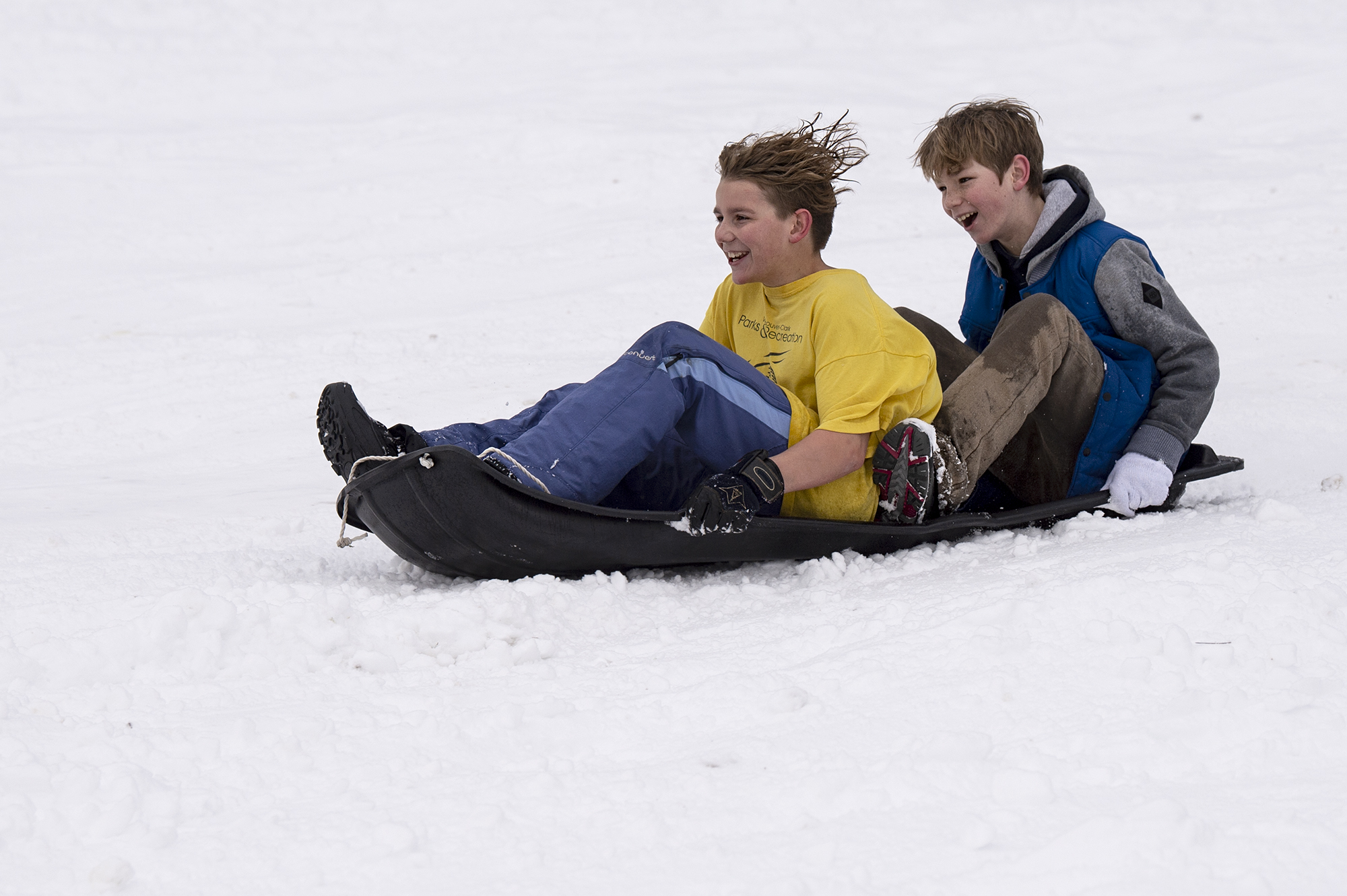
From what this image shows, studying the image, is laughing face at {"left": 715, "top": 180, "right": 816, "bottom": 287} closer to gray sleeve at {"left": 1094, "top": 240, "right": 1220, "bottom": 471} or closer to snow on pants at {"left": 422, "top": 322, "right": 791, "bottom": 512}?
snow on pants at {"left": 422, "top": 322, "right": 791, "bottom": 512}

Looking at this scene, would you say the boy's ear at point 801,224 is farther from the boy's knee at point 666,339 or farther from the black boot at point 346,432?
the black boot at point 346,432

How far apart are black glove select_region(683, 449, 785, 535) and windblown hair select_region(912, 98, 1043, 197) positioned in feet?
3.70

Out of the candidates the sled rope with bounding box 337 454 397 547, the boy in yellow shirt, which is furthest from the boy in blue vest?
the sled rope with bounding box 337 454 397 547

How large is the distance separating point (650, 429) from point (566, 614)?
433 mm

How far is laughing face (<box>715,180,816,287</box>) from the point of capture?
2.82 meters

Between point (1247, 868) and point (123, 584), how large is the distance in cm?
214

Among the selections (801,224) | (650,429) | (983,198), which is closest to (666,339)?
(650,429)

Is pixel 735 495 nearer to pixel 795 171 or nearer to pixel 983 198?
pixel 795 171

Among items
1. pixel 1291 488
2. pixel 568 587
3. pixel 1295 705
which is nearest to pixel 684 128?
pixel 1291 488

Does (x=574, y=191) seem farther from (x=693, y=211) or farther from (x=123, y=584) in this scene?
(x=123, y=584)

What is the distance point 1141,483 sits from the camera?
2924mm

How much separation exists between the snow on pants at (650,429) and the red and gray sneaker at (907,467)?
9.4 inches

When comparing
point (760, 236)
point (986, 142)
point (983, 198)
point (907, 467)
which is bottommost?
point (907, 467)

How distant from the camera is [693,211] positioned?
7.00m
